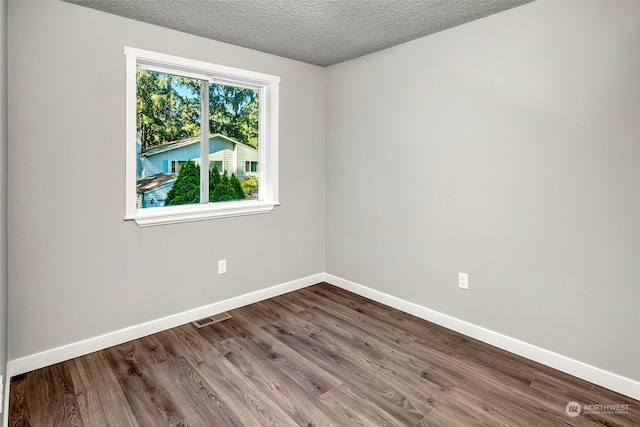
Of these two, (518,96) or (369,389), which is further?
(518,96)

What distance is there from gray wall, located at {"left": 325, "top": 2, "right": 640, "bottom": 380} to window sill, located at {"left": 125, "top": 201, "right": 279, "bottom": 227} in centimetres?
104

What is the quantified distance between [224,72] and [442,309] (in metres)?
2.69

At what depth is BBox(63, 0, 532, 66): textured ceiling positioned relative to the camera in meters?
2.35

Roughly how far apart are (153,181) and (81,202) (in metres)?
0.57

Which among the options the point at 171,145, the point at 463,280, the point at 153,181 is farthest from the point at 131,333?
the point at 463,280

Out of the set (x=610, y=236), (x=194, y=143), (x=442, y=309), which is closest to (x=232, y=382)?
(x=442, y=309)

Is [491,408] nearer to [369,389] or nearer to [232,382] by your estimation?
[369,389]

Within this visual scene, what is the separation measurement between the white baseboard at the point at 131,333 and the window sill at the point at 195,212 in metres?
0.77

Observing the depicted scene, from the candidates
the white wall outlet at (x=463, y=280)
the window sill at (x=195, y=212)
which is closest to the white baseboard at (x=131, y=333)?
the window sill at (x=195, y=212)

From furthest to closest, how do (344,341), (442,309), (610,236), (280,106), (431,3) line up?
1. (280,106)
2. (442,309)
3. (344,341)
4. (431,3)
5. (610,236)

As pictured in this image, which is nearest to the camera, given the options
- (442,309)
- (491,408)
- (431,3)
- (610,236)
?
(491,408)

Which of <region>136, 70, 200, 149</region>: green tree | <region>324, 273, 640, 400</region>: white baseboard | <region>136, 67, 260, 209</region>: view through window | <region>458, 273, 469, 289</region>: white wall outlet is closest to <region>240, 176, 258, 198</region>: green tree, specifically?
<region>136, 67, 260, 209</region>: view through window

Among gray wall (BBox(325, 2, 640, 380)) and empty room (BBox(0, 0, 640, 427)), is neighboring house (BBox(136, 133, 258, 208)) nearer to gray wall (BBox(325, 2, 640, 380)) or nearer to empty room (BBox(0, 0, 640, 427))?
empty room (BBox(0, 0, 640, 427))

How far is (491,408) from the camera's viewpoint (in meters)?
1.99
